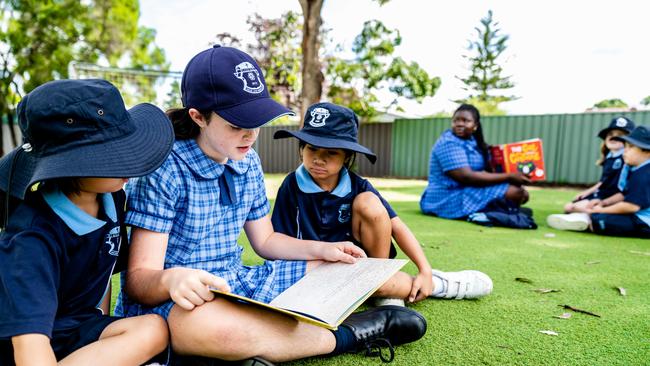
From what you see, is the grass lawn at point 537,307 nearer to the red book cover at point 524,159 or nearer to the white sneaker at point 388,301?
the white sneaker at point 388,301

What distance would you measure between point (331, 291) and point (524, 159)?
138 inches

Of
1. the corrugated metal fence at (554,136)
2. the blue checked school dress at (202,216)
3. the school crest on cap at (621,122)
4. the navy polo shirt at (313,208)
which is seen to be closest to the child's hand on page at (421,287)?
the navy polo shirt at (313,208)

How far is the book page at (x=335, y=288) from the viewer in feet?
3.72

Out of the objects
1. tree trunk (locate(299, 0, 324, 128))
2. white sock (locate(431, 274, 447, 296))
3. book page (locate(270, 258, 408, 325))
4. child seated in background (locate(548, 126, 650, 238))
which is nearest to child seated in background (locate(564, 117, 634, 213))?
child seated in background (locate(548, 126, 650, 238))

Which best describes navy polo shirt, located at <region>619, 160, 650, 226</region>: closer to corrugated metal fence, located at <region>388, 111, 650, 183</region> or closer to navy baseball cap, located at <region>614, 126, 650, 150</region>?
navy baseball cap, located at <region>614, 126, 650, 150</region>

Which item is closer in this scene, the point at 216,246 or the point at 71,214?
the point at 71,214

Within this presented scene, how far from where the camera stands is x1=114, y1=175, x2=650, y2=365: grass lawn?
1357 millimetres

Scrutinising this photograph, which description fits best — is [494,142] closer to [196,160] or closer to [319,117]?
[319,117]

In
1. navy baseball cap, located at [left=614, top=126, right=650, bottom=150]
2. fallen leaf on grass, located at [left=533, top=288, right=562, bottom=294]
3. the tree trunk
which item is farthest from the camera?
the tree trunk

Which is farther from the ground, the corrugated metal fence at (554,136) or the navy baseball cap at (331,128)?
the navy baseball cap at (331,128)

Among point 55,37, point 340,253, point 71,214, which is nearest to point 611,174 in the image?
point 340,253

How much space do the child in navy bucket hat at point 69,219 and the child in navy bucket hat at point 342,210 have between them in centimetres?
83

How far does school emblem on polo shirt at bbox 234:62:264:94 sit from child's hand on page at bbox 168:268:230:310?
1.91ft

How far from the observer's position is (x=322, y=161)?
6.03ft
